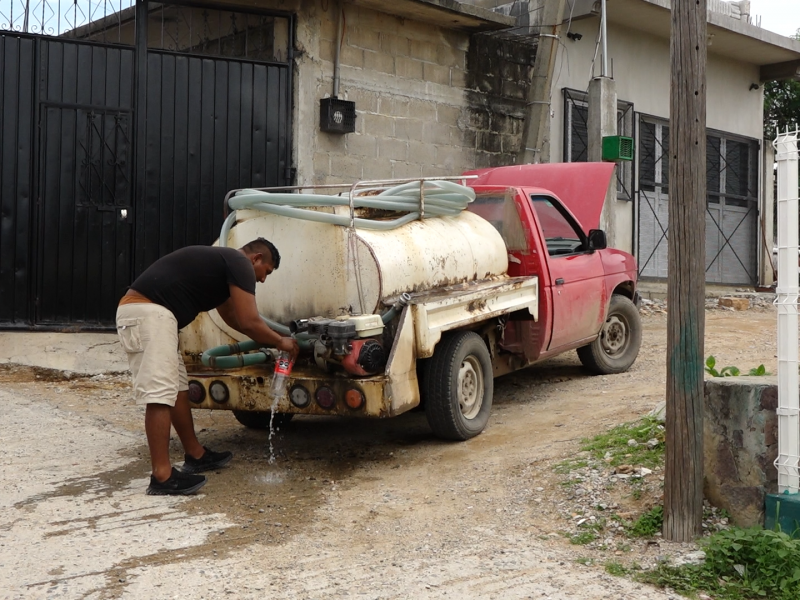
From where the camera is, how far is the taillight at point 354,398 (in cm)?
548

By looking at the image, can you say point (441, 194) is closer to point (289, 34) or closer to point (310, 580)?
point (310, 580)

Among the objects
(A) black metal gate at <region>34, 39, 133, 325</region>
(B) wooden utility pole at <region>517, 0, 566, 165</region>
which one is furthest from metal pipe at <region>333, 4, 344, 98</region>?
(B) wooden utility pole at <region>517, 0, 566, 165</region>

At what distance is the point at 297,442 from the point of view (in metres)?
6.57

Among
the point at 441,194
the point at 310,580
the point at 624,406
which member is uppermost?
the point at 441,194

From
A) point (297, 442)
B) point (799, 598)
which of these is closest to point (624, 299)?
point (297, 442)

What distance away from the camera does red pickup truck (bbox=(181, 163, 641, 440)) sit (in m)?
5.58

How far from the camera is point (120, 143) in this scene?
935cm

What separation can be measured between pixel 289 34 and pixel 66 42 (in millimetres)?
2331

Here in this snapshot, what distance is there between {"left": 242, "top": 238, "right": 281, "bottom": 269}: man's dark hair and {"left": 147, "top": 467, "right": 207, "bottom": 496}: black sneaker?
53.3 inches

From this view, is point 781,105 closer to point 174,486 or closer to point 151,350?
point 151,350

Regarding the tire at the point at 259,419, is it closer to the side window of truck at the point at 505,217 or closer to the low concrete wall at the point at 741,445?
the side window of truck at the point at 505,217

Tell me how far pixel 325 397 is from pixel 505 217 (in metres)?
2.56

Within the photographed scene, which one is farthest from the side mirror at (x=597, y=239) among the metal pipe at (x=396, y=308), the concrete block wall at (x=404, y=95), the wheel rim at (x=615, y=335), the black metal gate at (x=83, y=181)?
the black metal gate at (x=83, y=181)

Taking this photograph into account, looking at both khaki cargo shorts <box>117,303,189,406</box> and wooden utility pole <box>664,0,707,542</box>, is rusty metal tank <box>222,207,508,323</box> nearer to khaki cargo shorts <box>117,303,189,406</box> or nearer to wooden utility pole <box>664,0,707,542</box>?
khaki cargo shorts <box>117,303,189,406</box>
